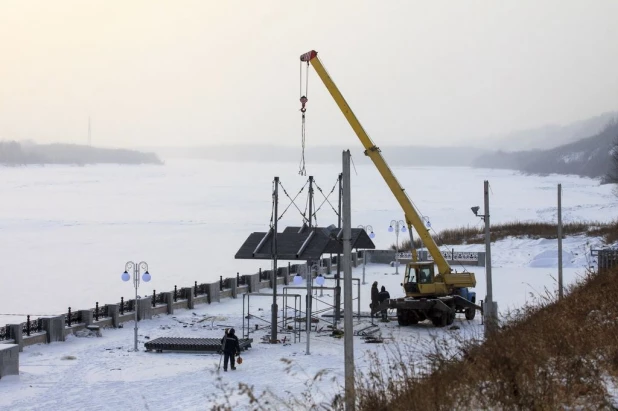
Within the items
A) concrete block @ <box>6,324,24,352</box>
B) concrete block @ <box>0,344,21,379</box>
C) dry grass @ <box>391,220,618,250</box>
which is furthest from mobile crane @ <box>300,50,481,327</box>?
dry grass @ <box>391,220,618,250</box>

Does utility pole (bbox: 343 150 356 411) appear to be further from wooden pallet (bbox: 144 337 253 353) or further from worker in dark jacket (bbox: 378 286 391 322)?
worker in dark jacket (bbox: 378 286 391 322)

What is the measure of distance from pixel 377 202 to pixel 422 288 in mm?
115435

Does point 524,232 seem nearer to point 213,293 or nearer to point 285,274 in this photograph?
point 285,274

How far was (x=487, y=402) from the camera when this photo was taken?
10.2 meters

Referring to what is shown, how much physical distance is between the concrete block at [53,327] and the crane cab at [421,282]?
12344 millimetres

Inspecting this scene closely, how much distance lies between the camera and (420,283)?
107 ft

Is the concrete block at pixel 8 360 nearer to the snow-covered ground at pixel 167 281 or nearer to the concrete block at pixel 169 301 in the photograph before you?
the snow-covered ground at pixel 167 281

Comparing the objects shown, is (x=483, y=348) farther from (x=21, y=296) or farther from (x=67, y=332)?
(x=21, y=296)

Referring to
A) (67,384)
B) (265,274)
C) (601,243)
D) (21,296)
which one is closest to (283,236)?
(67,384)

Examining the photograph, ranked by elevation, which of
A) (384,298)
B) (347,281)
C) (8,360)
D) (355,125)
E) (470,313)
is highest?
(355,125)

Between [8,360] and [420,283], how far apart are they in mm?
15587

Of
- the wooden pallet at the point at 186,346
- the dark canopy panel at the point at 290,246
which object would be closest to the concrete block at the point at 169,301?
the dark canopy panel at the point at 290,246

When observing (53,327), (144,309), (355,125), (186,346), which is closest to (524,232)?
(355,125)

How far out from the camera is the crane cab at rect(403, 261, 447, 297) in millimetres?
32625
